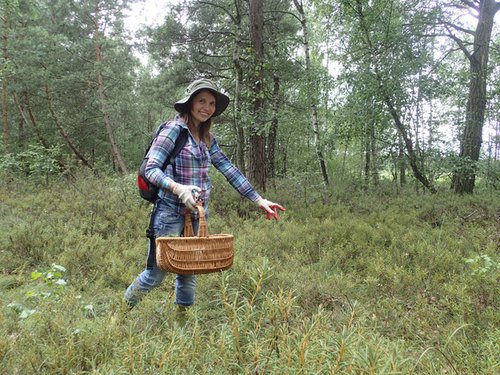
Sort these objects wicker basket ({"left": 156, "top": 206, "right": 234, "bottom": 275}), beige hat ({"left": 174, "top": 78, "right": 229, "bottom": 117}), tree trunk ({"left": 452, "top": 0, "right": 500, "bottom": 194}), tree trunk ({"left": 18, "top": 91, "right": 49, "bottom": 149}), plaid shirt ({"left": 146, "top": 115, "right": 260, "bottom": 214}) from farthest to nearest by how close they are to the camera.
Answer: tree trunk ({"left": 18, "top": 91, "right": 49, "bottom": 149})
tree trunk ({"left": 452, "top": 0, "right": 500, "bottom": 194})
beige hat ({"left": 174, "top": 78, "right": 229, "bottom": 117})
plaid shirt ({"left": 146, "top": 115, "right": 260, "bottom": 214})
wicker basket ({"left": 156, "top": 206, "right": 234, "bottom": 275})

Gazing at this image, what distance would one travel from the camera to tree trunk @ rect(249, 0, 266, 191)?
8.89 meters

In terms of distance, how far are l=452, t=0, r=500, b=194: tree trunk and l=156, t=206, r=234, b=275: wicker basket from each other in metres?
9.29

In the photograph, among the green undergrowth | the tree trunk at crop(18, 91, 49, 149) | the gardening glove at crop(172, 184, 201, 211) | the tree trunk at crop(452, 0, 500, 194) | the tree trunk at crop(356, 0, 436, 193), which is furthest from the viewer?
the tree trunk at crop(18, 91, 49, 149)

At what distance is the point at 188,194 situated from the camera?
7.90 ft

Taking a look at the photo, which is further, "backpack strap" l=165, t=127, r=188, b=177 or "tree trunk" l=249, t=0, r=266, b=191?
"tree trunk" l=249, t=0, r=266, b=191

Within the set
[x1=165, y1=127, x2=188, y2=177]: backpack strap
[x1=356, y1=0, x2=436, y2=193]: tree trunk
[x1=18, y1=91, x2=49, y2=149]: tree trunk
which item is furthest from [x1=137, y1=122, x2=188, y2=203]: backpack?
[x1=18, y1=91, x2=49, y2=149]: tree trunk

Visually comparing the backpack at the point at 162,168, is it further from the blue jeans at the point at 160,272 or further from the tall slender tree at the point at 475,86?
the tall slender tree at the point at 475,86

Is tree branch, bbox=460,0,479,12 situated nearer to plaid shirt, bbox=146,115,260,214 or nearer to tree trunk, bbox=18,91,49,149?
plaid shirt, bbox=146,115,260,214

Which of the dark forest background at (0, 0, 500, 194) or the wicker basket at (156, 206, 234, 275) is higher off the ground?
the dark forest background at (0, 0, 500, 194)

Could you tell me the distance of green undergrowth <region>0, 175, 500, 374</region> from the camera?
1.73m

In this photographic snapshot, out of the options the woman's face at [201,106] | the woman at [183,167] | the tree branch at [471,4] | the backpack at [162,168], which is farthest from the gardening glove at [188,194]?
the tree branch at [471,4]

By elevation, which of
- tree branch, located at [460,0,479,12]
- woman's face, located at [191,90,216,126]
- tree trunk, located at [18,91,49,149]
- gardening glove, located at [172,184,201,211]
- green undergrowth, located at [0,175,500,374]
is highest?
tree branch, located at [460,0,479,12]

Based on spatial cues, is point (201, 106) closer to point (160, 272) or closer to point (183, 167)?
point (183, 167)

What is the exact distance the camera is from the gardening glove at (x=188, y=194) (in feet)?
7.87
